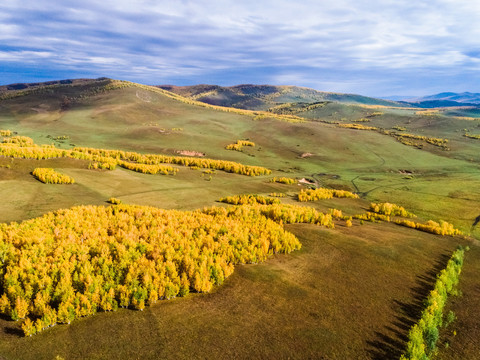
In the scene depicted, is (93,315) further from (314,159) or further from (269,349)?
(314,159)

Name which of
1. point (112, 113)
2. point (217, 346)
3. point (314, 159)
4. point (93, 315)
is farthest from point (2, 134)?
point (217, 346)

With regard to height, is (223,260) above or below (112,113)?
below

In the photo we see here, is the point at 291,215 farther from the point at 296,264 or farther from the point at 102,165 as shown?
the point at 102,165

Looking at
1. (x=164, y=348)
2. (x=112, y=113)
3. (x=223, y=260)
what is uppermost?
(x=112, y=113)

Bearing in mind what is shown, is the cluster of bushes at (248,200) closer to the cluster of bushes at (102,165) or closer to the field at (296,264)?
the field at (296,264)

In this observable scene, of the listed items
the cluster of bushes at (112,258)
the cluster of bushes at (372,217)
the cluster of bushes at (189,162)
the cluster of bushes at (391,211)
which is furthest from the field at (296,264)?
the cluster of bushes at (189,162)

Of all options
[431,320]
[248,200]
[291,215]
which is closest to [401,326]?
[431,320]
